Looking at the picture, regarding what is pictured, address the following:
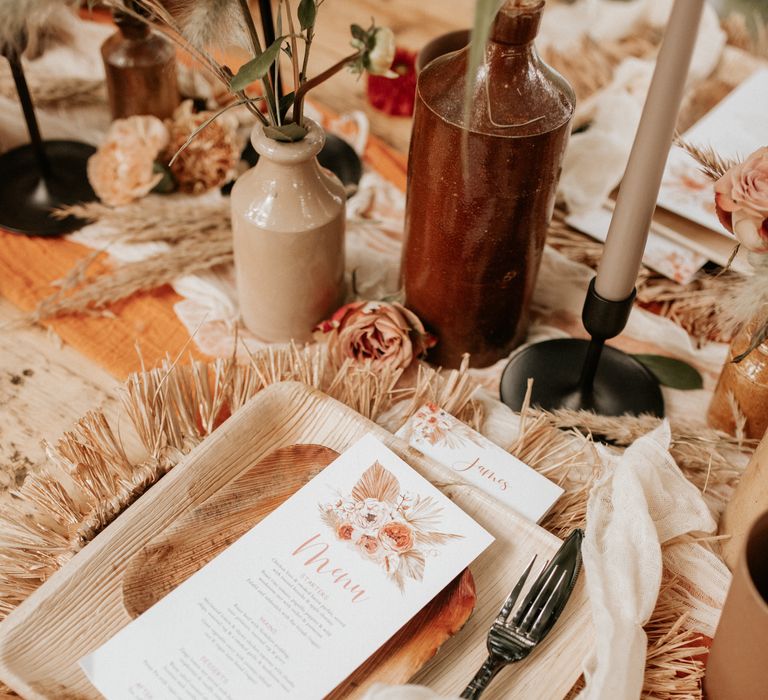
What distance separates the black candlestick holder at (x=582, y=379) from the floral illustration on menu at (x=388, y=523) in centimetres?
19

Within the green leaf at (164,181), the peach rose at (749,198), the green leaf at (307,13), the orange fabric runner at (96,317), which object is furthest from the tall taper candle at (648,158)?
the green leaf at (164,181)

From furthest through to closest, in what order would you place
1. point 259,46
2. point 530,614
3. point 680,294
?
point 680,294 → point 259,46 → point 530,614

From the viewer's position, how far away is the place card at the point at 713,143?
2.96ft

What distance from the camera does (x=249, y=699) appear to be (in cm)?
51

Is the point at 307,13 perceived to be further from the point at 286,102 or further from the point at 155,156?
the point at 155,156

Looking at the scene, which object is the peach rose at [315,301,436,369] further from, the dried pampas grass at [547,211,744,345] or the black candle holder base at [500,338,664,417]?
the dried pampas grass at [547,211,744,345]

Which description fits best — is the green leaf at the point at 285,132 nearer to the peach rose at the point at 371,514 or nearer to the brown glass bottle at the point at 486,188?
the brown glass bottle at the point at 486,188

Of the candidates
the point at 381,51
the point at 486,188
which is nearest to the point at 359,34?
the point at 381,51

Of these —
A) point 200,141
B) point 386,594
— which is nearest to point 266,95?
point 200,141

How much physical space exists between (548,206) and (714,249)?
0.27 m

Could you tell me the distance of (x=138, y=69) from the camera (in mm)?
921

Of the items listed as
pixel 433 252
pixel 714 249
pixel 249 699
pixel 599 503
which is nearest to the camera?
pixel 249 699

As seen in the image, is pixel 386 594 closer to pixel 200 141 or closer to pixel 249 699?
pixel 249 699

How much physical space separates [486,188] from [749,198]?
198mm
